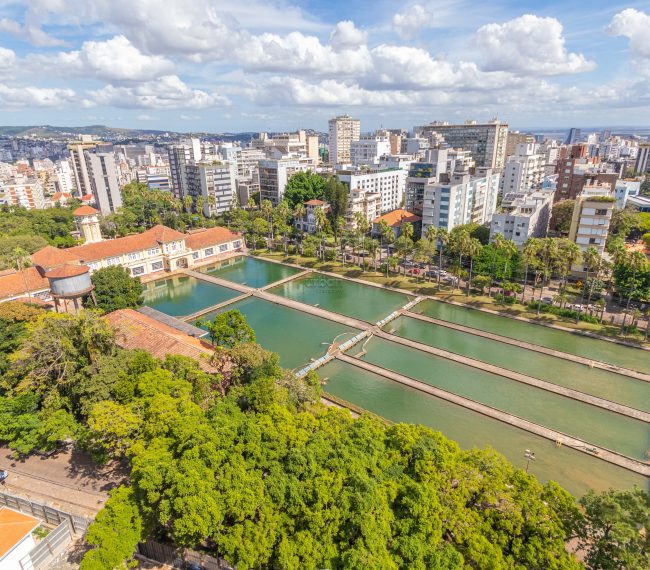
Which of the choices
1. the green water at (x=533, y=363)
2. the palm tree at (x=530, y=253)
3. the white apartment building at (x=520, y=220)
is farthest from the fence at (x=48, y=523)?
the white apartment building at (x=520, y=220)

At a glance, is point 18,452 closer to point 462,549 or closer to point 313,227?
point 462,549

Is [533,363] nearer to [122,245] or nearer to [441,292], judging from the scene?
[441,292]

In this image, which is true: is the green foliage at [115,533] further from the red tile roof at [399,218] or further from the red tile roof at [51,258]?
the red tile roof at [399,218]

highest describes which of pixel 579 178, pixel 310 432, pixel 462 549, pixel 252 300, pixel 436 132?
pixel 436 132

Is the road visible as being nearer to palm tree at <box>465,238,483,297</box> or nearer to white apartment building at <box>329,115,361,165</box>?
palm tree at <box>465,238,483,297</box>

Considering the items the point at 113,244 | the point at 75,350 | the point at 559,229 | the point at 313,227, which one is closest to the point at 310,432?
the point at 75,350

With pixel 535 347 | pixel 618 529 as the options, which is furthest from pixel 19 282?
pixel 618 529

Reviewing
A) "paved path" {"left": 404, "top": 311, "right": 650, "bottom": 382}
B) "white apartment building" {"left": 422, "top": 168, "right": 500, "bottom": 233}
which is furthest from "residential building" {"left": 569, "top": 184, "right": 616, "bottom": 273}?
"paved path" {"left": 404, "top": 311, "right": 650, "bottom": 382}
